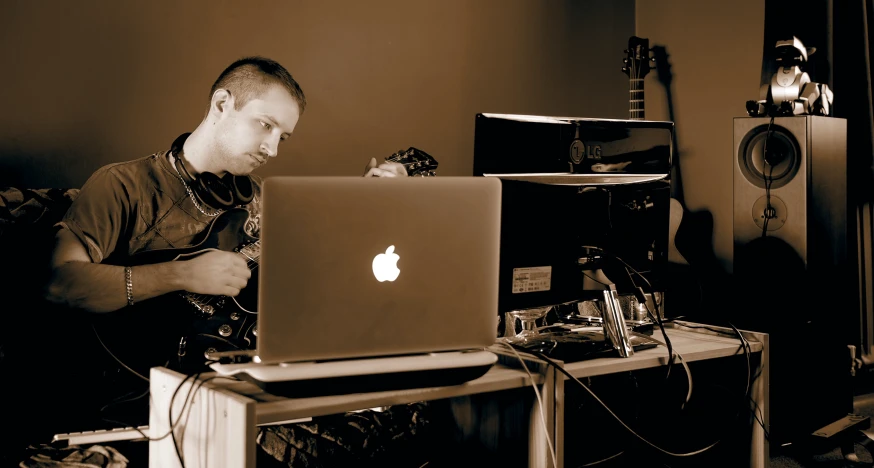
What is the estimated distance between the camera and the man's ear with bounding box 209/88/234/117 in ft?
6.59

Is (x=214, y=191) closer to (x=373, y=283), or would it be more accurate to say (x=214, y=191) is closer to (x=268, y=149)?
(x=268, y=149)

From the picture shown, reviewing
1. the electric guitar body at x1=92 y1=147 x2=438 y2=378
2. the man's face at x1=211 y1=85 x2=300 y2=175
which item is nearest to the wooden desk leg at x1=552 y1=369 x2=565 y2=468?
the electric guitar body at x1=92 y1=147 x2=438 y2=378

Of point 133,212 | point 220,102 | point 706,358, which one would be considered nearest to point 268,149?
point 220,102

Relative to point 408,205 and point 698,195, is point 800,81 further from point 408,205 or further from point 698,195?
point 408,205

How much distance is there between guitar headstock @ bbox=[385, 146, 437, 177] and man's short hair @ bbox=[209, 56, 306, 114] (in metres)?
0.40

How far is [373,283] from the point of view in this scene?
3.92 ft

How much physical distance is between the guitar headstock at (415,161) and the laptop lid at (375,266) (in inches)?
40.4

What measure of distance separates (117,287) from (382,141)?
1.01 m

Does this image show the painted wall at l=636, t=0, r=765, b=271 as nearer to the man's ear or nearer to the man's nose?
the man's nose

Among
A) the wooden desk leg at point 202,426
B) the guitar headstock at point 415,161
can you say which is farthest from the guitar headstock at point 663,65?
the wooden desk leg at point 202,426

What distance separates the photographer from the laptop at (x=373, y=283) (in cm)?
114

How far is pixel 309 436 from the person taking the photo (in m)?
1.68

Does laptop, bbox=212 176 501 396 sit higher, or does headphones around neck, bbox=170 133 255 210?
headphones around neck, bbox=170 133 255 210

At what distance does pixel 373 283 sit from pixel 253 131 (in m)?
1.00
